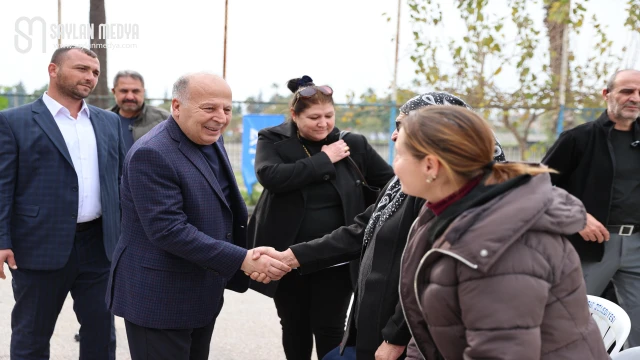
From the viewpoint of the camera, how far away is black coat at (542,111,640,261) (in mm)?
4016

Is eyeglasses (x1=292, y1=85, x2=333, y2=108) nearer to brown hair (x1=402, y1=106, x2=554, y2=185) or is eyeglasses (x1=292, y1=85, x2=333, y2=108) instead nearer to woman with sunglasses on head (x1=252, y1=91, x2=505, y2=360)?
woman with sunglasses on head (x1=252, y1=91, x2=505, y2=360)

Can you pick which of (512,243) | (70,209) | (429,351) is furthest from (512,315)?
(70,209)

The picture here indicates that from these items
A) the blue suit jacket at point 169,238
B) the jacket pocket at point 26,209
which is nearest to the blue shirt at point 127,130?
the jacket pocket at point 26,209

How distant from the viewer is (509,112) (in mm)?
10000

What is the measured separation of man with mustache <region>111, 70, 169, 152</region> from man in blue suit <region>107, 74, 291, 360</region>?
2999 millimetres

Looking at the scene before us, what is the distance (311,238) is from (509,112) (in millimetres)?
7205

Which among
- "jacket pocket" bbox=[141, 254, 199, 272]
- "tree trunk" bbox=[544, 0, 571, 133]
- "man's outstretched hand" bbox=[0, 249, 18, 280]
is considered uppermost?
"tree trunk" bbox=[544, 0, 571, 133]

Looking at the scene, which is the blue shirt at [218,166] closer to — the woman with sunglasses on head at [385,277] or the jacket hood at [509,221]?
the woman with sunglasses on head at [385,277]

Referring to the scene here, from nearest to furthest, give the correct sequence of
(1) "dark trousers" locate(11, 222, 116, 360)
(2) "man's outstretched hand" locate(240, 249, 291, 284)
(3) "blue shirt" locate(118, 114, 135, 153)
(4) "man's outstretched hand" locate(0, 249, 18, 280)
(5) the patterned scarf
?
(5) the patterned scarf → (2) "man's outstretched hand" locate(240, 249, 291, 284) → (4) "man's outstretched hand" locate(0, 249, 18, 280) → (1) "dark trousers" locate(11, 222, 116, 360) → (3) "blue shirt" locate(118, 114, 135, 153)

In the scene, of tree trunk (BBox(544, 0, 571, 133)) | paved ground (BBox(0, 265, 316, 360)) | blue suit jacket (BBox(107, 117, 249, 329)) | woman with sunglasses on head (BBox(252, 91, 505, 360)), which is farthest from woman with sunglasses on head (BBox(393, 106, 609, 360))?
tree trunk (BBox(544, 0, 571, 133))

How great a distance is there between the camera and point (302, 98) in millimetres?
3611

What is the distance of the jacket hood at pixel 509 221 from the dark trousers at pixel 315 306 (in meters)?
2.07

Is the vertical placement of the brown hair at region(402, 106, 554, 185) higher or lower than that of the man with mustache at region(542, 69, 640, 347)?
higher

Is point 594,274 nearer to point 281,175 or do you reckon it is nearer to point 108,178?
point 281,175
